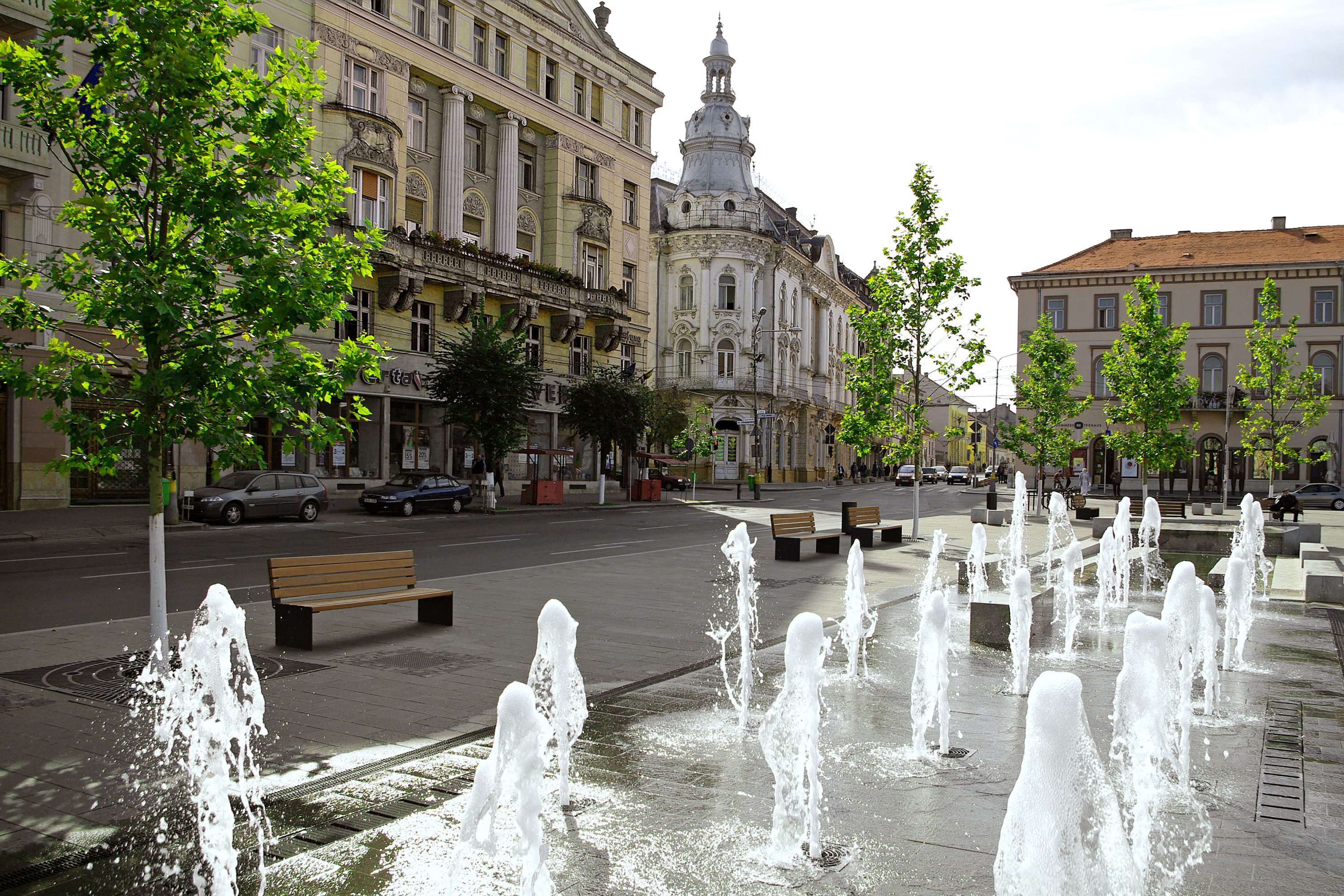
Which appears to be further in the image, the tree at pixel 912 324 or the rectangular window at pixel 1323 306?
the rectangular window at pixel 1323 306

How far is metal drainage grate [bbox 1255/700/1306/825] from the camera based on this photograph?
4.96 m

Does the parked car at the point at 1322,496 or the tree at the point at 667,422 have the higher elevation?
the tree at the point at 667,422

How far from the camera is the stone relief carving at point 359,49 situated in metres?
31.5

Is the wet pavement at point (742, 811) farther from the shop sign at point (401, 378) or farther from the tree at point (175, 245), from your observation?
the shop sign at point (401, 378)

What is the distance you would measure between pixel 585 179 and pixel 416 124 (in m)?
9.57

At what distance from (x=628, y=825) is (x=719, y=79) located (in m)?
68.9

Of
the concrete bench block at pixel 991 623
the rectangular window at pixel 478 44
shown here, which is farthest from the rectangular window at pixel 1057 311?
the concrete bench block at pixel 991 623

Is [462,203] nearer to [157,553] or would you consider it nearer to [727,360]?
[727,360]

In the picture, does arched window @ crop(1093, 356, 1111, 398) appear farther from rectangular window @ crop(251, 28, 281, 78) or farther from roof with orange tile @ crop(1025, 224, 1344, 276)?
rectangular window @ crop(251, 28, 281, 78)

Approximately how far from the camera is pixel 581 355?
44.5 m

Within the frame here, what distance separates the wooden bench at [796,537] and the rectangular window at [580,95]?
97.1 feet

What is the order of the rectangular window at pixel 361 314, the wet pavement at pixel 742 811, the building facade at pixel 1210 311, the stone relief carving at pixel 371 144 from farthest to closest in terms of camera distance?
the building facade at pixel 1210 311 < the stone relief carving at pixel 371 144 < the rectangular window at pixel 361 314 < the wet pavement at pixel 742 811

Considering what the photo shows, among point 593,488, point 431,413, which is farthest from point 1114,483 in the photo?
point 431,413

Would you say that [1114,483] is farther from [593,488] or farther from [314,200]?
[314,200]
